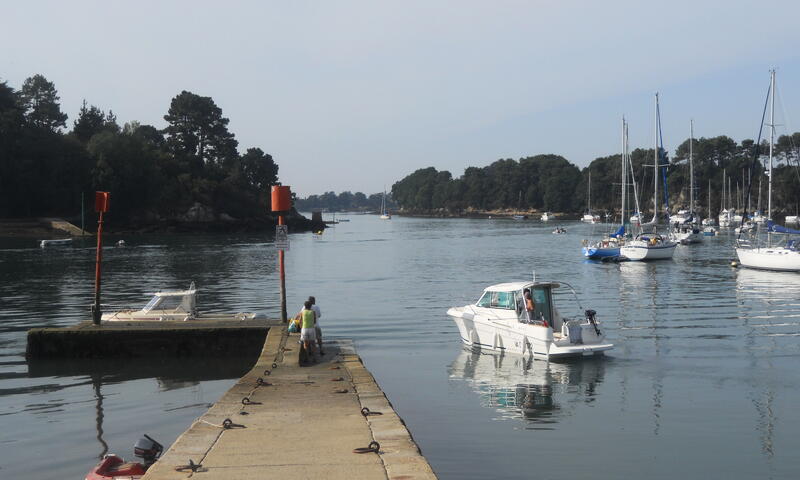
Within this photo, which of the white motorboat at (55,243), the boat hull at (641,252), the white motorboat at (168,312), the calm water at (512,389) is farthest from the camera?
the white motorboat at (55,243)

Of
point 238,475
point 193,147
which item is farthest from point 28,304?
point 193,147

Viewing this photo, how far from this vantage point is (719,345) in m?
31.2

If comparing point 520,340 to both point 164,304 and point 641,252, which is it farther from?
point 641,252

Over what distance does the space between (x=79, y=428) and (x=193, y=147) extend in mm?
167993

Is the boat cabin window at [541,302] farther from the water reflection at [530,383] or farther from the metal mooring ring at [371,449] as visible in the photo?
the metal mooring ring at [371,449]

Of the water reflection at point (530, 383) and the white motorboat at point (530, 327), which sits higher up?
the white motorboat at point (530, 327)

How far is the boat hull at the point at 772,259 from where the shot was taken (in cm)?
6362

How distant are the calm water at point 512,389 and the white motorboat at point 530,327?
63cm

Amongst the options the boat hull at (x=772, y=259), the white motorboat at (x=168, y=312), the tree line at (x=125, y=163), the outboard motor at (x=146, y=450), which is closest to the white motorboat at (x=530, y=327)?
the white motorboat at (x=168, y=312)

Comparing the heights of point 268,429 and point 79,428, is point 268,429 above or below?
above

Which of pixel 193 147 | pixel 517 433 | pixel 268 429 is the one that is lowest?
pixel 517 433

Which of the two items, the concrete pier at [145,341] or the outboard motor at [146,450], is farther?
the concrete pier at [145,341]

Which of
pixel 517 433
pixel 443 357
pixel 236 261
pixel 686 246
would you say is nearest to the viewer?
pixel 517 433

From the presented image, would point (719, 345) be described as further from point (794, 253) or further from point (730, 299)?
point (794, 253)
